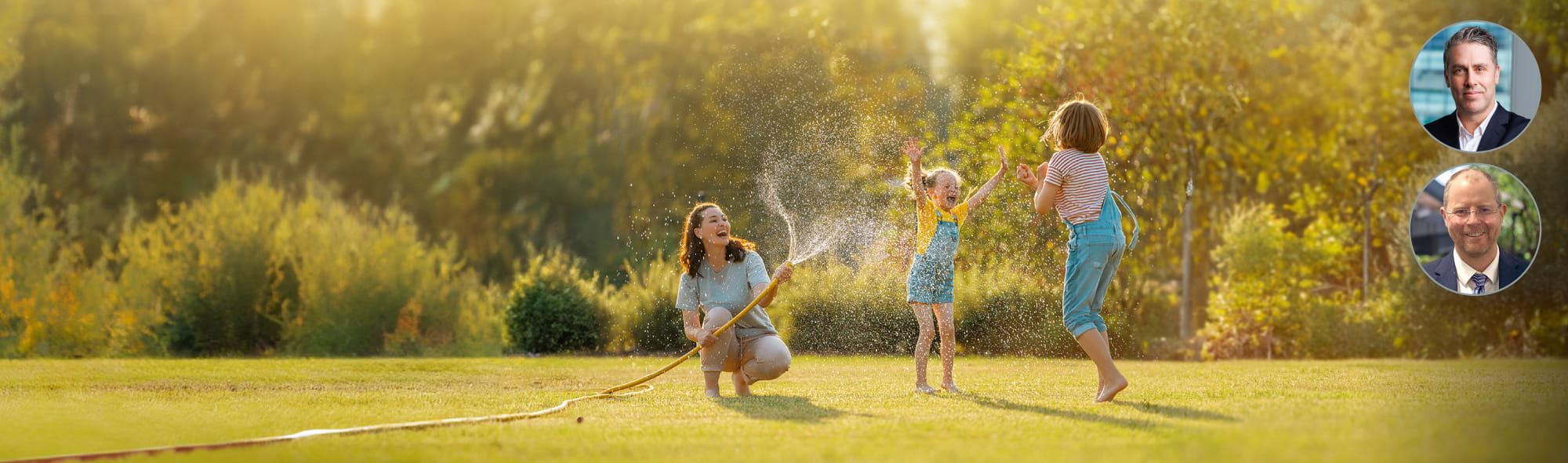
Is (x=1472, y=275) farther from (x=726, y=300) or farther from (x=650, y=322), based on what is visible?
(x=726, y=300)

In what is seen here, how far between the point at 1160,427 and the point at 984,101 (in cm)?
636

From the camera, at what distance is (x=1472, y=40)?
41.8 feet

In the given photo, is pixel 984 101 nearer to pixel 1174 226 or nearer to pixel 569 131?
pixel 1174 226

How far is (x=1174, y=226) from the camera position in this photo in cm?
1298

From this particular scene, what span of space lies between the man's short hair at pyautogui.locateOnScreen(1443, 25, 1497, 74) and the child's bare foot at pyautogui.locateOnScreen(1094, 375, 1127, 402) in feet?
29.1

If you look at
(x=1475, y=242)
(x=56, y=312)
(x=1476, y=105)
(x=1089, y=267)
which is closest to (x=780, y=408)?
(x=1089, y=267)

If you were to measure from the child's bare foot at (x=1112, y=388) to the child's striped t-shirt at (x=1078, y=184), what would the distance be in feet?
2.47

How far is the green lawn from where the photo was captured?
13.7 ft

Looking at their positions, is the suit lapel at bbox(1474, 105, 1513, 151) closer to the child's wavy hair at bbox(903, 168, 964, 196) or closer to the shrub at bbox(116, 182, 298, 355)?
the child's wavy hair at bbox(903, 168, 964, 196)

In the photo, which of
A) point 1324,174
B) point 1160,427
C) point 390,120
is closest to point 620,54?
point 390,120

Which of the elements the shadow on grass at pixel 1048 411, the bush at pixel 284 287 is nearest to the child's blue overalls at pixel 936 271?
the shadow on grass at pixel 1048 411

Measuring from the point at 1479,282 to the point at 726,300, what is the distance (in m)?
8.53

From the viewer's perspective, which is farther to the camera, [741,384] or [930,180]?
[930,180]

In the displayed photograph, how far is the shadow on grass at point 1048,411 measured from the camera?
490 centimetres
